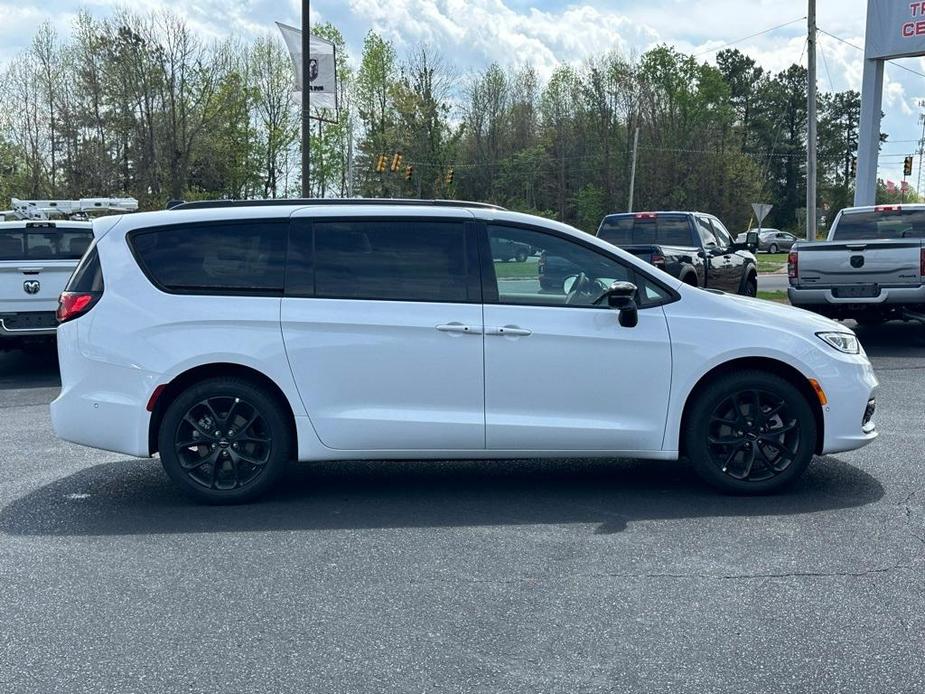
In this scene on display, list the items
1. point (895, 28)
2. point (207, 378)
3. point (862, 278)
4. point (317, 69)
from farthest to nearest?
point (317, 69) → point (895, 28) → point (862, 278) → point (207, 378)

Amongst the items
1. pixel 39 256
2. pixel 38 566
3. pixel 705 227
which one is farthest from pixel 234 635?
pixel 705 227

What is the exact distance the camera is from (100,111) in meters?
50.5

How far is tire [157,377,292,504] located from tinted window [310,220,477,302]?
0.78m

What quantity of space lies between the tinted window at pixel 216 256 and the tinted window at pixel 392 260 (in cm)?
22

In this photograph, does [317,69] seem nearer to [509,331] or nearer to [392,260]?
[392,260]

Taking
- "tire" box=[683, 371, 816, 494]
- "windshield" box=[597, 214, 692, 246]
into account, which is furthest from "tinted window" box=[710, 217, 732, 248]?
"tire" box=[683, 371, 816, 494]

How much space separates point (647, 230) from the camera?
1711 centimetres

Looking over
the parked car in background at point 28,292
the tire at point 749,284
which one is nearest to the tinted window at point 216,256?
the parked car in background at point 28,292

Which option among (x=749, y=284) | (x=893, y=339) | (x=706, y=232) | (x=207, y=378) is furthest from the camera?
(x=749, y=284)

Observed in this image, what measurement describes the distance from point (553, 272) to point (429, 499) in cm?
158

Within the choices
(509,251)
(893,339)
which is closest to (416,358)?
(509,251)

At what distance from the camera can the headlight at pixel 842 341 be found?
19.7 feet

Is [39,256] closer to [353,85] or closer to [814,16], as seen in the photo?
[814,16]

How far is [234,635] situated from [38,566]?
1488 mm
